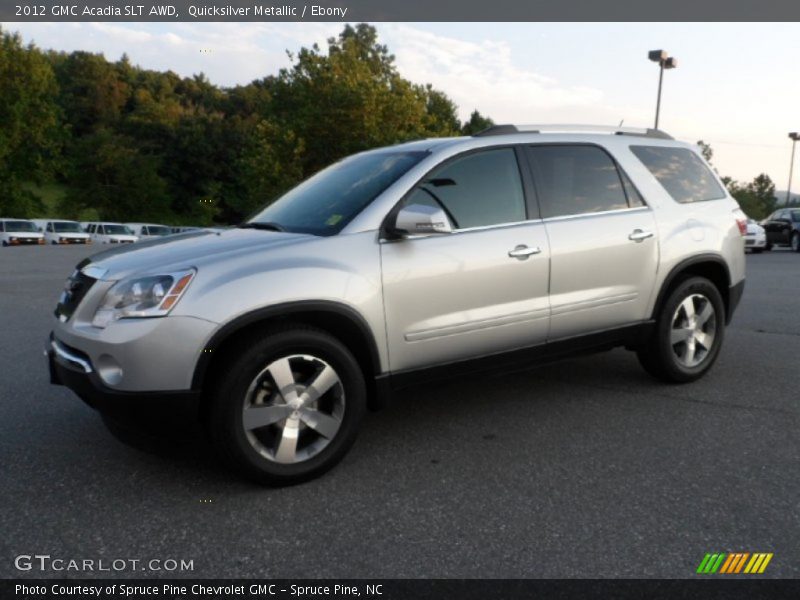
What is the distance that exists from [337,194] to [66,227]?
1631 inches

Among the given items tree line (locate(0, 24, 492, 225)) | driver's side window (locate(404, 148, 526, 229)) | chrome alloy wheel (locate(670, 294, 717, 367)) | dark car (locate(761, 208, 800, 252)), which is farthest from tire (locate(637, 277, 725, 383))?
tree line (locate(0, 24, 492, 225))

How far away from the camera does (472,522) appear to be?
9.87ft

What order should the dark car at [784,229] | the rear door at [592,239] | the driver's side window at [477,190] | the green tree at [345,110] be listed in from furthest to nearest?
the green tree at [345,110] → the dark car at [784,229] → the rear door at [592,239] → the driver's side window at [477,190]

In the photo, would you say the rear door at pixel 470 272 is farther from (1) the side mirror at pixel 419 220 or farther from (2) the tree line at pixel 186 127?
(2) the tree line at pixel 186 127

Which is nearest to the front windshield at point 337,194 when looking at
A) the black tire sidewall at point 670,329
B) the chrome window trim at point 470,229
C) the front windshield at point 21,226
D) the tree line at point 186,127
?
the chrome window trim at point 470,229

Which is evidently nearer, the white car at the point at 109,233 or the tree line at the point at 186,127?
the tree line at the point at 186,127

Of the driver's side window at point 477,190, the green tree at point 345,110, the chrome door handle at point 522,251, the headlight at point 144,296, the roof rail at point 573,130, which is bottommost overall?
the headlight at point 144,296

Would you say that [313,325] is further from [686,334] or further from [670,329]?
[686,334]

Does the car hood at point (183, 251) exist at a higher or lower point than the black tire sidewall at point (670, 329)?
higher

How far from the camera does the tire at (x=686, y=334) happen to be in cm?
488

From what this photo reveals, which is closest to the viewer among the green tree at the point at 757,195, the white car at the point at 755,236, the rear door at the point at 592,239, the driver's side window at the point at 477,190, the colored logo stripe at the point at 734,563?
the colored logo stripe at the point at 734,563

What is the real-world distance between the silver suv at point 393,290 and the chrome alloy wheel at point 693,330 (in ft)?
0.05

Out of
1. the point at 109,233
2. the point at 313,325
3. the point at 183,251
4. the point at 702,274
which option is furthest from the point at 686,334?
the point at 109,233

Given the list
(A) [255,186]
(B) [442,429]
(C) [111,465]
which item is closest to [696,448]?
(B) [442,429]
